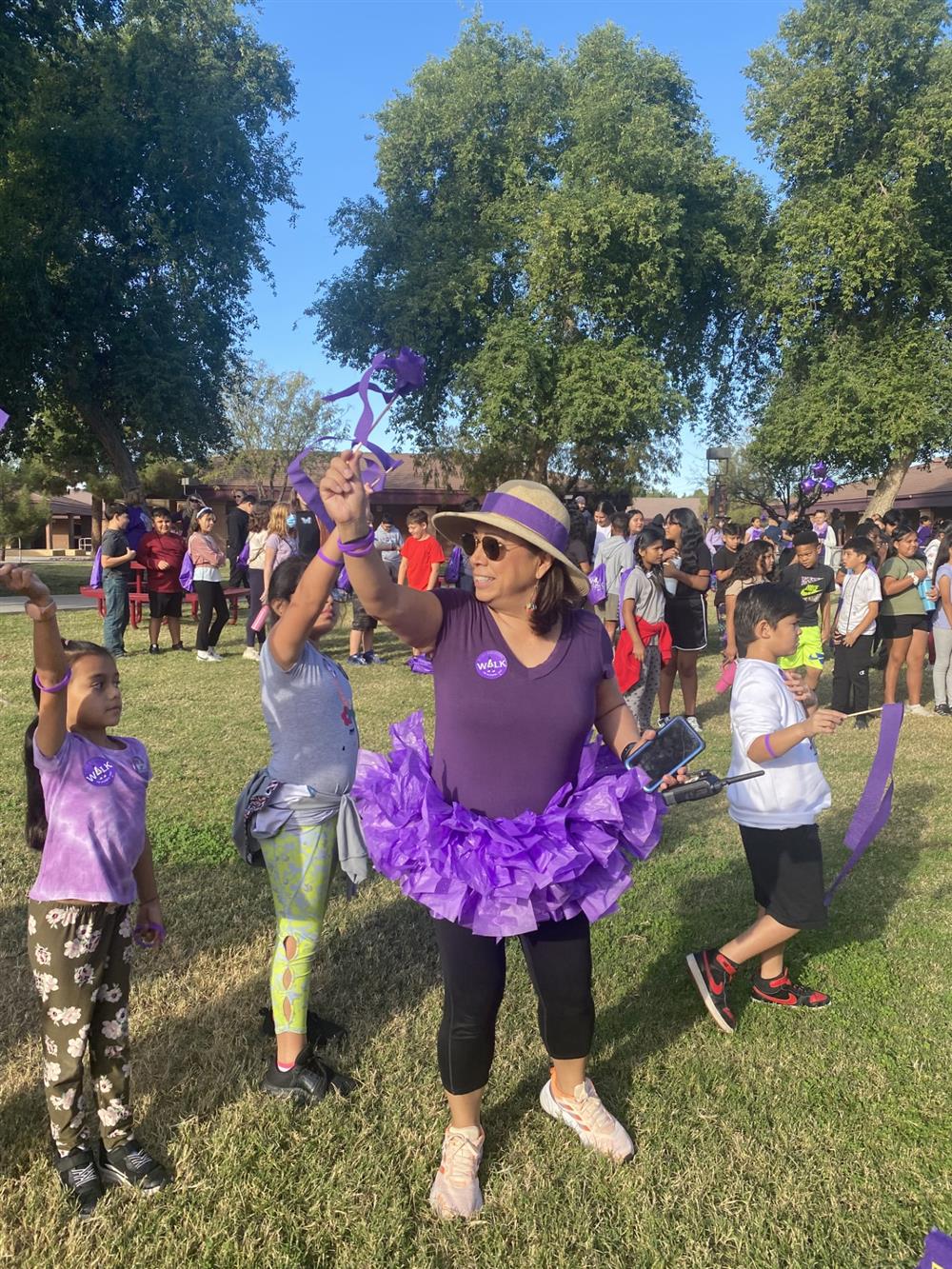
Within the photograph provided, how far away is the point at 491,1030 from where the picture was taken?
102 inches

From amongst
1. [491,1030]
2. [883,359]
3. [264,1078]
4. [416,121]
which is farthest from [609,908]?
[416,121]

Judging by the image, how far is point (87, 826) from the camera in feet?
8.38

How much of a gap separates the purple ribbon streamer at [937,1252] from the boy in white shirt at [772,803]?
4.66 feet

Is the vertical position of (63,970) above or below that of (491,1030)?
above

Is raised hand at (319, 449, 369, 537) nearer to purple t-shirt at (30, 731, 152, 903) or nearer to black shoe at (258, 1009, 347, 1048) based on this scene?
purple t-shirt at (30, 731, 152, 903)

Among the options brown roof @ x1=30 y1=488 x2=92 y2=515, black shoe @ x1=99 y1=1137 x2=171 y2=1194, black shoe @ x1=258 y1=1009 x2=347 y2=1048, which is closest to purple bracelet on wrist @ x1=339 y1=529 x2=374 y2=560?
black shoe @ x1=99 y1=1137 x2=171 y2=1194

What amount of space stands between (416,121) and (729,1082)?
29842 millimetres

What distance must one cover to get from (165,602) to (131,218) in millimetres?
14107

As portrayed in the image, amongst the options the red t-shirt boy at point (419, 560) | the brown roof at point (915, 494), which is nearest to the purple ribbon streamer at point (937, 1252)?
the red t-shirt boy at point (419, 560)

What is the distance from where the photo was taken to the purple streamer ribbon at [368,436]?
2195 millimetres

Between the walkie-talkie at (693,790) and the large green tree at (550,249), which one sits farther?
the large green tree at (550,249)

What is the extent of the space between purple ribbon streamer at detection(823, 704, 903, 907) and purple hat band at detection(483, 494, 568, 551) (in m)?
1.73

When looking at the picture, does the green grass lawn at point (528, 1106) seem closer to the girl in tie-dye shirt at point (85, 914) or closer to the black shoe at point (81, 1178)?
the black shoe at point (81, 1178)

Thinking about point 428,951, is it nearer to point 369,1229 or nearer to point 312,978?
point 312,978
